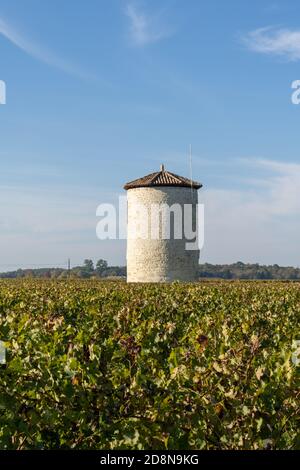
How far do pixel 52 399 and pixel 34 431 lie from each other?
29 cm

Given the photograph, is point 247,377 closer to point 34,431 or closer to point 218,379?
point 218,379

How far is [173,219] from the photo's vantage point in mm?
46688

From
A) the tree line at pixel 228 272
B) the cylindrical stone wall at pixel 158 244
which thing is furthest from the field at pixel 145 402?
the tree line at pixel 228 272

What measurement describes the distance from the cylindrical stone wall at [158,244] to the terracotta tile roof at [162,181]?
1.11 ft

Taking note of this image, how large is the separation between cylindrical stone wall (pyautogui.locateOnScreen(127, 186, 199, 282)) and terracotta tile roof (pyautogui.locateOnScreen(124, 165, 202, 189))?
0.34 metres

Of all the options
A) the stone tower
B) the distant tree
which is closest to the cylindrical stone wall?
the stone tower

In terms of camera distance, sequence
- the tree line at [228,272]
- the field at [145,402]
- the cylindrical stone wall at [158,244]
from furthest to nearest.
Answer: the tree line at [228,272] → the cylindrical stone wall at [158,244] → the field at [145,402]

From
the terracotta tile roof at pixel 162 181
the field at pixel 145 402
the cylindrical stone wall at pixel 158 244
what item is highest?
the terracotta tile roof at pixel 162 181

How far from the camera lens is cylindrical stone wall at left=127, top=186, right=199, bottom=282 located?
1818 inches

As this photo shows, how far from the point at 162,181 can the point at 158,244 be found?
4759 mm

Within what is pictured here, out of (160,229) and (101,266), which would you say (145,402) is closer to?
(160,229)

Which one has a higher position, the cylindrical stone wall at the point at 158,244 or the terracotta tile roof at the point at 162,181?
the terracotta tile roof at the point at 162,181

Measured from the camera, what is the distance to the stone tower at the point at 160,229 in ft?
152

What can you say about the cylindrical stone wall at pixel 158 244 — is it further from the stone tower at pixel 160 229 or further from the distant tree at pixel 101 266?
the distant tree at pixel 101 266
